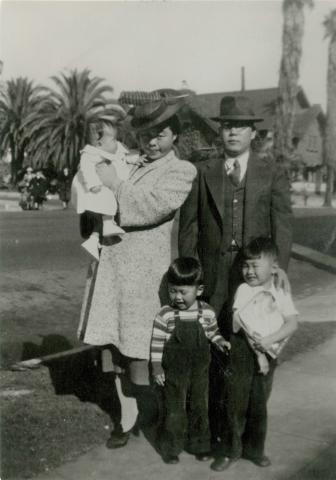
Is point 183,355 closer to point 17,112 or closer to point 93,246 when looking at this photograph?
point 93,246

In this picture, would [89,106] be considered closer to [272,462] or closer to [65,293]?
[65,293]

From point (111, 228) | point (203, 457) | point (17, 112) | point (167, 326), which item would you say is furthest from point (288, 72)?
point (17, 112)

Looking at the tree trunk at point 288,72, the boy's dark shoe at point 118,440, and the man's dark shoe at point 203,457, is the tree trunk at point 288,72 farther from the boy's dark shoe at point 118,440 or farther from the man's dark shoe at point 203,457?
the man's dark shoe at point 203,457

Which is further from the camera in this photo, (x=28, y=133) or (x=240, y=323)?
(x=28, y=133)

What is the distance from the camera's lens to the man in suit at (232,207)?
338 centimetres

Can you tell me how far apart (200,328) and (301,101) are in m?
54.5

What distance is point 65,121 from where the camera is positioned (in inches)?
1503

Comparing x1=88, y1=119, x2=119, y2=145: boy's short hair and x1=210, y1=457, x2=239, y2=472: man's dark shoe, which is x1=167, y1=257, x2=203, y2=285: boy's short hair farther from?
x1=210, y1=457, x2=239, y2=472: man's dark shoe

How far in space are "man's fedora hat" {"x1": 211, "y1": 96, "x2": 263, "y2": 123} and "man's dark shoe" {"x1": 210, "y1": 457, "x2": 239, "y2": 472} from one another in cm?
170

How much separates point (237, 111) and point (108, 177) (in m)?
0.73

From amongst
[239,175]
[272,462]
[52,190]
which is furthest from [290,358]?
[52,190]

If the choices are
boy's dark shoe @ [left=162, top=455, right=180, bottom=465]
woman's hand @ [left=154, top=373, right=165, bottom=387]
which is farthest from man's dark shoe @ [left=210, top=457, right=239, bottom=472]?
woman's hand @ [left=154, top=373, right=165, bottom=387]

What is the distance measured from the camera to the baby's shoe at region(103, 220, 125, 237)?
334cm

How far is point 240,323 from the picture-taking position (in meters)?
3.23
